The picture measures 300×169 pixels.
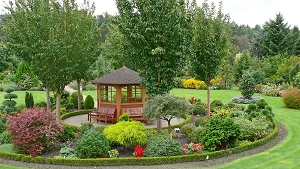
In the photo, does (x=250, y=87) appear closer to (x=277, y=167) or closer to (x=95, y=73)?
(x=277, y=167)

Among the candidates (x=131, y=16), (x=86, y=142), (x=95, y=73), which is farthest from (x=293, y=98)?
(x=95, y=73)

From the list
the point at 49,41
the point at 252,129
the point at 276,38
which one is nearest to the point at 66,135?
the point at 49,41

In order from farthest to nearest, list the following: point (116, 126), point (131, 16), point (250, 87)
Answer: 1. point (250, 87)
2. point (131, 16)
3. point (116, 126)

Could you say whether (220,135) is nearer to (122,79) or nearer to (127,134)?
(127,134)

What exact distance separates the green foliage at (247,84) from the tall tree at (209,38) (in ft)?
22.6

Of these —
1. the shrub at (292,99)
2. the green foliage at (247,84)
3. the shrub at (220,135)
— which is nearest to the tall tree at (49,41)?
the shrub at (220,135)

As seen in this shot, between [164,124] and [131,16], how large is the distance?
638cm

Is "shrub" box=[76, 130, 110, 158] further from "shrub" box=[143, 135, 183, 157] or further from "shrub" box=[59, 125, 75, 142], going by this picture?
"shrub" box=[59, 125, 75, 142]

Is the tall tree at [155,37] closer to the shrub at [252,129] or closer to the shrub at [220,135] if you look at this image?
the shrub at [220,135]

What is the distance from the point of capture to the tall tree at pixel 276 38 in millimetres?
45594

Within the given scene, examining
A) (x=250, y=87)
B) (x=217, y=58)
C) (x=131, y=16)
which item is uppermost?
(x=131, y=16)

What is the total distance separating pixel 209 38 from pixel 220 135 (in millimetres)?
6348

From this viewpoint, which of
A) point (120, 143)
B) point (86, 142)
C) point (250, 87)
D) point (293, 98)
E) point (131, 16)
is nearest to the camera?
point (86, 142)

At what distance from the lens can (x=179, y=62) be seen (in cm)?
1389
